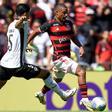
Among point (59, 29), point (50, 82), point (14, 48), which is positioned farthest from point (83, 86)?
point (14, 48)

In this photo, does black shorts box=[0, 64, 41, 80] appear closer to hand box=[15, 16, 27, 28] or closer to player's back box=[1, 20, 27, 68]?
player's back box=[1, 20, 27, 68]

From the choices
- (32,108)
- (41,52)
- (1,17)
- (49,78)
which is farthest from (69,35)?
(1,17)

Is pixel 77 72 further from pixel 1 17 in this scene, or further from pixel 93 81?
pixel 1 17

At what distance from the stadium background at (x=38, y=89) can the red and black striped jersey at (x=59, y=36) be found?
10.5 feet

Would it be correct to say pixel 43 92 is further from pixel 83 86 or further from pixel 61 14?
pixel 61 14

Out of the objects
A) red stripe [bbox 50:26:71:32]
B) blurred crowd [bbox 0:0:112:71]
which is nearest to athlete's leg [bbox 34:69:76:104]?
red stripe [bbox 50:26:71:32]

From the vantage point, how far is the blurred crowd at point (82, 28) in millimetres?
18406

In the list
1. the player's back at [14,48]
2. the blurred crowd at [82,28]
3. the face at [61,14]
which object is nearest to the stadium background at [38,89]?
the blurred crowd at [82,28]

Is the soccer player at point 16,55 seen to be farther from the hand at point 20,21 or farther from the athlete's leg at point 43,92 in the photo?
the athlete's leg at point 43,92

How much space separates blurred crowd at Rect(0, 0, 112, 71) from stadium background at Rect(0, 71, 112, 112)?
2.28ft

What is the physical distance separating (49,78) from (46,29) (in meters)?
1.25

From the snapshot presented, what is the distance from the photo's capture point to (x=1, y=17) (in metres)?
19.9

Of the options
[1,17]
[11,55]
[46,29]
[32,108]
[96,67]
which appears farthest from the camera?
[1,17]

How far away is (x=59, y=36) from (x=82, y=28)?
615 cm
